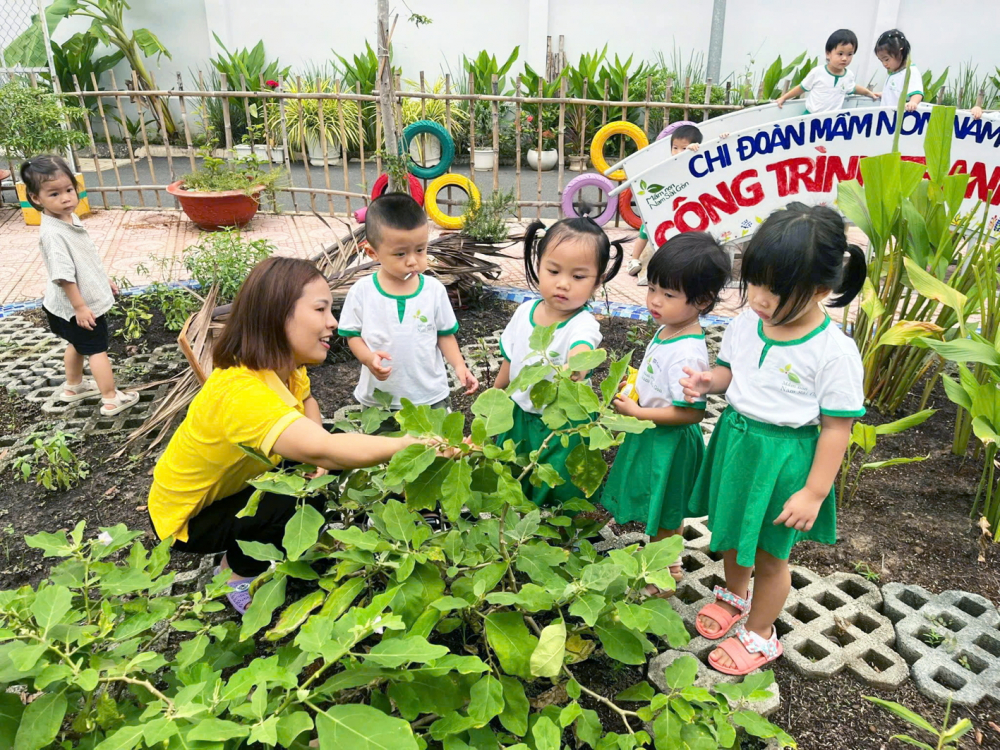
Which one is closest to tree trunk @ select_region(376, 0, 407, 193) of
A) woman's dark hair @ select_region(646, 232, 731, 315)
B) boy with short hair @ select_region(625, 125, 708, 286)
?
boy with short hair @ select_region(625, 125, 708, 286)

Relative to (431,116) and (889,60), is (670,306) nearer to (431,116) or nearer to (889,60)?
(889,60)

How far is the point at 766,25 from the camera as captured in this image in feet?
35.6

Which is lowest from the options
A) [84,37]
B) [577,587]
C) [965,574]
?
[965,574]

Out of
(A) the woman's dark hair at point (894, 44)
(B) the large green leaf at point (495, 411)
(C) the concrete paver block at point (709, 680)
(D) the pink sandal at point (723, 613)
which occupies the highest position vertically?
(A) the woman's dark hair at point (894, 44)

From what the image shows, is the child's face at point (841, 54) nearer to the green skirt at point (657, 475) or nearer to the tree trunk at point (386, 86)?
the tree trunk at point (386, 86)

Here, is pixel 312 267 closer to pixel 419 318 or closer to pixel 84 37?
pixel 419 318

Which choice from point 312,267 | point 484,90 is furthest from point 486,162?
point 312,267

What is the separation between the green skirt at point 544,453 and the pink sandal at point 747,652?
22.3 inches

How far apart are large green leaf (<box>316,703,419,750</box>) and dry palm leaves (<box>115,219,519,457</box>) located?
1808 mm

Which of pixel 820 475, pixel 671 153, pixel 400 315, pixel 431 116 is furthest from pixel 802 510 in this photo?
pixel 431 116

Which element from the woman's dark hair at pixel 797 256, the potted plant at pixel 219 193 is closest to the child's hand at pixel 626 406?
the woman's dark hair at pixel 797 256

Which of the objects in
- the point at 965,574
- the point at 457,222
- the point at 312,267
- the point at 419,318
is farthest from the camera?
the point at 457,222

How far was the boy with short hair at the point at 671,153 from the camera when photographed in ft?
16.3

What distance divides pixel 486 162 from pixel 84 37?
5928mm
